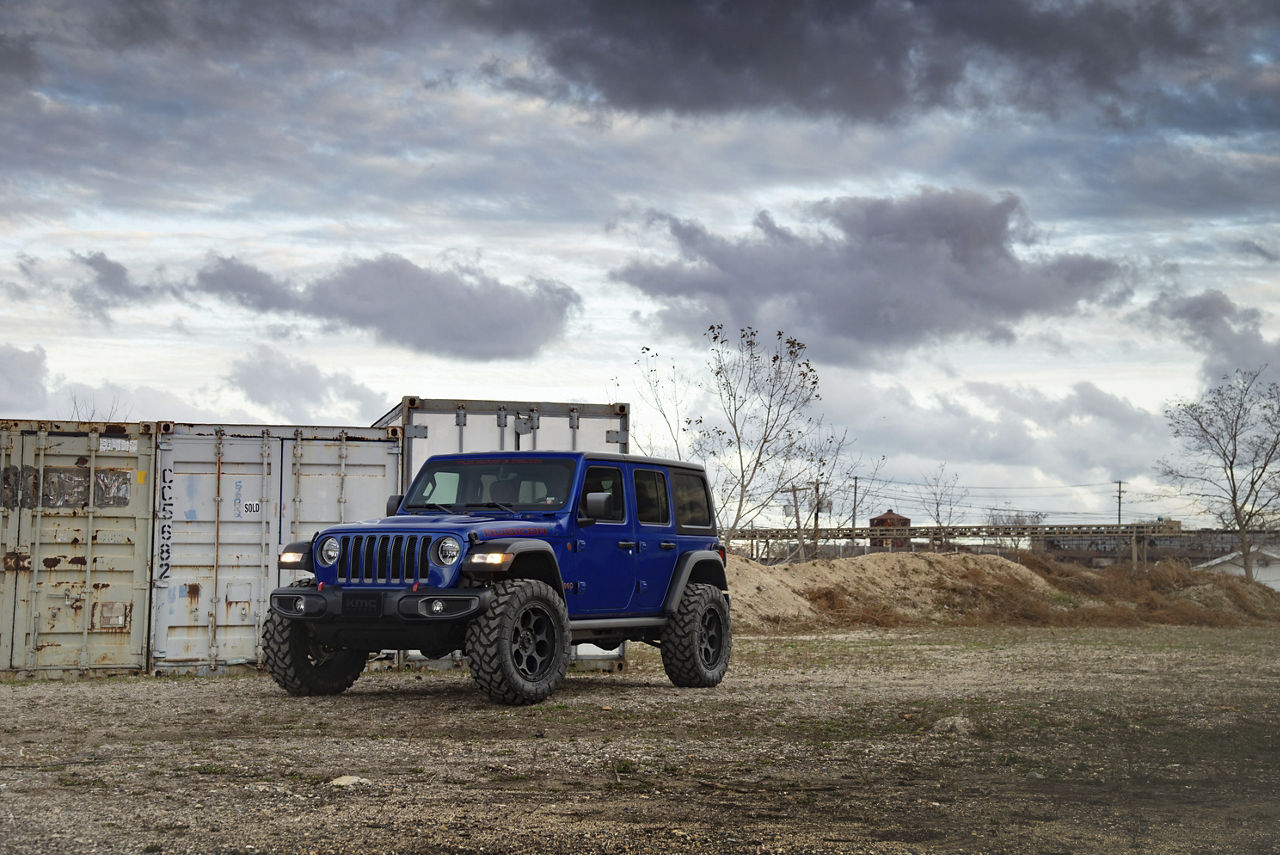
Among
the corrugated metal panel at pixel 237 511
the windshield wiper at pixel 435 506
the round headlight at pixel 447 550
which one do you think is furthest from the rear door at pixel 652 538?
the corrugated metal panel at pixel 237 511

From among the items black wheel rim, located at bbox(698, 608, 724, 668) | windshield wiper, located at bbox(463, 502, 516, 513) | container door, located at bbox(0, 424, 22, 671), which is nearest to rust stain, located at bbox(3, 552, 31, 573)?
container door, located at bbox(0, 424, 22, 671)

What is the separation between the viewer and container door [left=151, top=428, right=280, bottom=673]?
14828mm

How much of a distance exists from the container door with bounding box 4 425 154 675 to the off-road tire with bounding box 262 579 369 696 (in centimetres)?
380

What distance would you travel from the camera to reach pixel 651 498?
12.9 meters

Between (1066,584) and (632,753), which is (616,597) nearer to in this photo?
(632,753)

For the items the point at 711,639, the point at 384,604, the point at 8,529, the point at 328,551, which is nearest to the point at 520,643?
the point at 384,604

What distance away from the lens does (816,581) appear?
117 feet

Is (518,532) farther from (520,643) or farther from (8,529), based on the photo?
(8,529)

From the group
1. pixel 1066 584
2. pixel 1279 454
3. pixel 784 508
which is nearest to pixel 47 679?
pixel 784 508

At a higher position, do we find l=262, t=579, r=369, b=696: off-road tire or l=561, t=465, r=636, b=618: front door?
l=561, t=465, r=636, b=618: front door

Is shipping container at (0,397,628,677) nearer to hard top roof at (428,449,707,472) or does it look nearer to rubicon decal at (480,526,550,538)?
hard top roof at (428,449,707,472)

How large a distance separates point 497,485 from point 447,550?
138 centimetres

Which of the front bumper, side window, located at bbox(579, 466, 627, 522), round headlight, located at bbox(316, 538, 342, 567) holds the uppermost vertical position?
side window, located at bbox(579, 466, 627, 522)

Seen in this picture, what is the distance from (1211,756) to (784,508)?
101 feet
